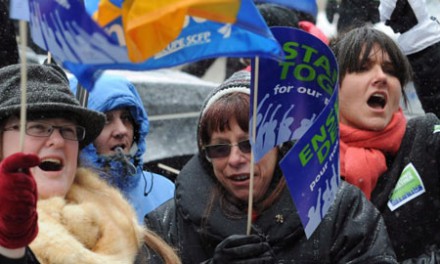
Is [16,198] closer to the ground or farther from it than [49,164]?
farther from it

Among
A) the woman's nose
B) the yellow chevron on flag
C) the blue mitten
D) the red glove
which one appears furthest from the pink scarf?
the red glove

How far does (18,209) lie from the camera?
3.04m

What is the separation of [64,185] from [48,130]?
0.20 m

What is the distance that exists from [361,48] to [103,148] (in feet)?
4.12

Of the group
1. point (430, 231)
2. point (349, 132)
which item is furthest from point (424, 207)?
point (349, 132)

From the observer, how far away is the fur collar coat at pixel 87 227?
3568 millimetres

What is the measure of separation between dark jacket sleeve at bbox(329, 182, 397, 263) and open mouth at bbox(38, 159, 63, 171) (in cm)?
104

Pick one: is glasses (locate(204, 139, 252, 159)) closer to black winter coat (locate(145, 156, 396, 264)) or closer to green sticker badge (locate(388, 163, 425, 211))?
black winter coat (locate(145, 156, 396, 264))

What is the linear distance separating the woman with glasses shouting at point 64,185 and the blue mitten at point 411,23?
2.06m

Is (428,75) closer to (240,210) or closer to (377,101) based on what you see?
(377,101)

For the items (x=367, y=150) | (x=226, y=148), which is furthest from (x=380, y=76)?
(x=226, y=148)

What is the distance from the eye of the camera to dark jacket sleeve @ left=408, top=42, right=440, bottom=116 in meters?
5.43

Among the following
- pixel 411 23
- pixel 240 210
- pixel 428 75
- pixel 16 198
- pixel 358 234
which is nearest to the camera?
pixel 16 198

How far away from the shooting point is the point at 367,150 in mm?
4855
